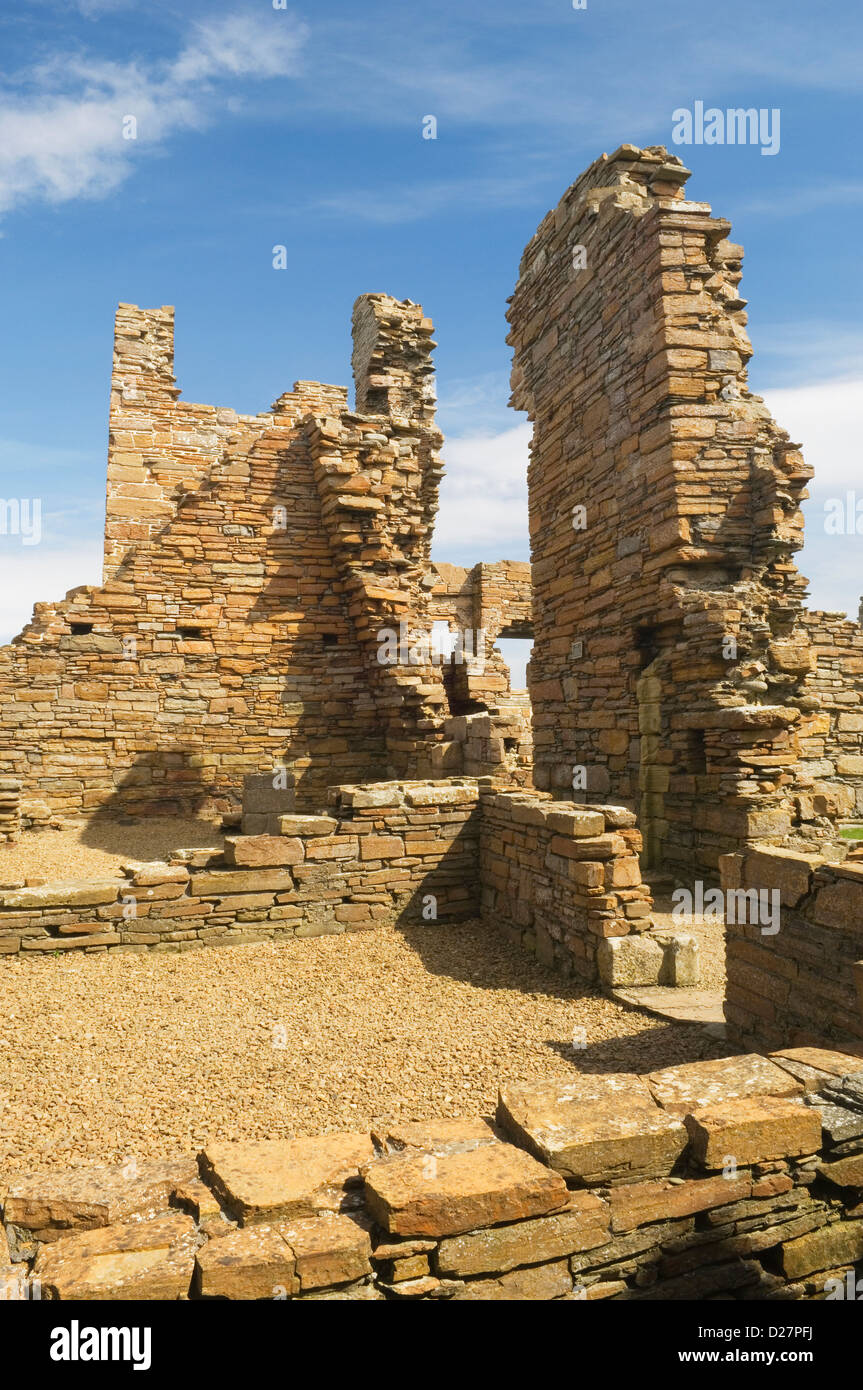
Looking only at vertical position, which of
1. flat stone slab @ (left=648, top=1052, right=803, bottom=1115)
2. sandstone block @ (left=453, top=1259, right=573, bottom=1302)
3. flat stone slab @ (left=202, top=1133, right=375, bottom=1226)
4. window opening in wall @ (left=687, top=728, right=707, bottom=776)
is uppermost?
window opening in wall @ (left=687, top=728, right=707, bottom=776)

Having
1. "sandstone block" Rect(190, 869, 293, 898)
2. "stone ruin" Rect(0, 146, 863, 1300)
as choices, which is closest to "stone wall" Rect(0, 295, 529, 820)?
"stone ruin" Rect(0, 146, 863, 1300)

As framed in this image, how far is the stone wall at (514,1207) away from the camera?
257 cm

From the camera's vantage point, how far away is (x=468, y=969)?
23.9 ft

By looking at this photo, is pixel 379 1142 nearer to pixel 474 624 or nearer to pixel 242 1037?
pixel 242 1037

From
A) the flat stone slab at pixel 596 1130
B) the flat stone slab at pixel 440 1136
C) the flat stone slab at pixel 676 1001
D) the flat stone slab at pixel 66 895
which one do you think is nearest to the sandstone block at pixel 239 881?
the flat stone slab at pixel 66 895

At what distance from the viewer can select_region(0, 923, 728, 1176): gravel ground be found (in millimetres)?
4586

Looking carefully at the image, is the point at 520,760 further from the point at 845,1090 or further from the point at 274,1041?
the point at 845,1090

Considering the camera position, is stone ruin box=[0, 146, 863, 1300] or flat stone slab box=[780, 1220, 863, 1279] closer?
stone ruin box=[0, 146, 863, 1300]

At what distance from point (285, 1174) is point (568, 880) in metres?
4.39

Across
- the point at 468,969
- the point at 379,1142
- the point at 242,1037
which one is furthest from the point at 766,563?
the point at 379,1142

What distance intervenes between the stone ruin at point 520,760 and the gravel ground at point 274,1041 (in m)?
0.57

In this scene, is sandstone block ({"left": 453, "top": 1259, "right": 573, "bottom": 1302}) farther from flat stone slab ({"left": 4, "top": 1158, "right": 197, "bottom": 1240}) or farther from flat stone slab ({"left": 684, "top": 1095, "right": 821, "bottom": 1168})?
flat stone slab ({"left": 4, "top": 1158, "right": 197, "bottom": 1240})

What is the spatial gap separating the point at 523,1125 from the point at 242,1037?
10.4 feet

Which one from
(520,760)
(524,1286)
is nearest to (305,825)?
(520,760)
